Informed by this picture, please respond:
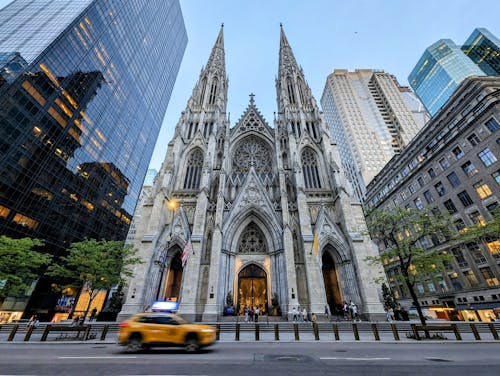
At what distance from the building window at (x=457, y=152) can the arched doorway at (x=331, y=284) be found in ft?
81.2

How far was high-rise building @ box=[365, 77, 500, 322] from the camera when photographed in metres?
25.0

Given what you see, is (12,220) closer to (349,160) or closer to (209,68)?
(209,68)

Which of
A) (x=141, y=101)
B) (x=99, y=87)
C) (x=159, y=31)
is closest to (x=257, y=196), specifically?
(x=99, y=87)

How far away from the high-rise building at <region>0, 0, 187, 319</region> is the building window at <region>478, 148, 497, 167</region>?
59.0 meters

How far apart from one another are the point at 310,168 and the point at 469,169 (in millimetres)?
21187

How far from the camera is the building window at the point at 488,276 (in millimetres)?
24381

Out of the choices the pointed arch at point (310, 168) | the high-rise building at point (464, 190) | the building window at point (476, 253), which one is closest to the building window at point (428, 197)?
the high-rise building at point (464, 190)

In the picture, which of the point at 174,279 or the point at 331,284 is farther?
the point at 174,279

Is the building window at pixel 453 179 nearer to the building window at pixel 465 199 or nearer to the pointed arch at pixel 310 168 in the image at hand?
the building window at pixel 465 199

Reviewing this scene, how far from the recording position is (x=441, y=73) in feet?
211

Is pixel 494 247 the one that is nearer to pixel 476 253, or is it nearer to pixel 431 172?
pixel 476 253

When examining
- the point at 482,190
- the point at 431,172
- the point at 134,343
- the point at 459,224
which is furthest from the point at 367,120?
the point at 134,343

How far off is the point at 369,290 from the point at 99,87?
54739 millimetres

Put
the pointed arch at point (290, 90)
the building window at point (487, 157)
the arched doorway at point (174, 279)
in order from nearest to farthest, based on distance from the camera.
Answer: the arched doorway at point (174, 279) → the building window at point (487, 157) → the pointed arch at point (290, 90)
